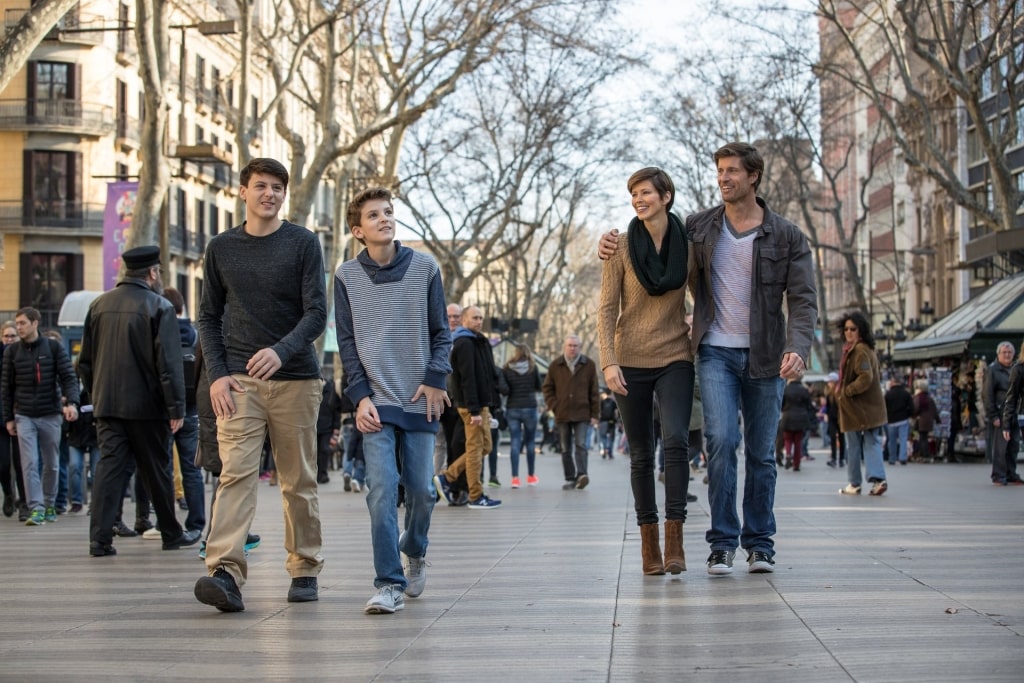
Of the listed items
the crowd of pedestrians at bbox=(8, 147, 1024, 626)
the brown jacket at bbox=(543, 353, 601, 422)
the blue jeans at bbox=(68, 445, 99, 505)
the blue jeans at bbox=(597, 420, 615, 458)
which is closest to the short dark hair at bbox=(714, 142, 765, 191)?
the crowd of pedestrians at bbox=(8, 147, 1024, 626)

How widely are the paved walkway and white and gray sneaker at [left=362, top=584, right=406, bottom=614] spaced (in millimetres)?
64

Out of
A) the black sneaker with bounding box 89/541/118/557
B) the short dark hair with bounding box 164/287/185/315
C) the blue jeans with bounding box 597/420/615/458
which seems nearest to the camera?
the black sneaker with bounding box 89/541/118/557

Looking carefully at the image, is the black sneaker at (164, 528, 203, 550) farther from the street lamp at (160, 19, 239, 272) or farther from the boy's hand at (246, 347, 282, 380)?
the street lamp at (160, 19, 239, 272)

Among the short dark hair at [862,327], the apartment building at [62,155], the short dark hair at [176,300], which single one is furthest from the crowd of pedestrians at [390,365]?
the apartment building at [62,155]

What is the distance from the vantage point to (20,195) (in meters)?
54.6

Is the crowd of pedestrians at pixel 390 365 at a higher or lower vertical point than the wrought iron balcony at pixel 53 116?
lower

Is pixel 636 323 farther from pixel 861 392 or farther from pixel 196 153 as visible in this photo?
pixel 196 153

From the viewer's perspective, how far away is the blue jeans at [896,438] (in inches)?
1070

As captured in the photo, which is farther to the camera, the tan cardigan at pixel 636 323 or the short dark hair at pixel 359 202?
the tan cardigan at pixel 636 323

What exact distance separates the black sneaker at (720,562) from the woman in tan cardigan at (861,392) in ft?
26.1

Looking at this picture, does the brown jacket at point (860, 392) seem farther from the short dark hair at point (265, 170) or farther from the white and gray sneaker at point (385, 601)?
the white and gray sneaker at point (385, 601)

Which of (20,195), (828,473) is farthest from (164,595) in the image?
(20,195)

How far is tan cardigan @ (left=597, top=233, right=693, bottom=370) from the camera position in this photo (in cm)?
797

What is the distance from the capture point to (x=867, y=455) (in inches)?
637
